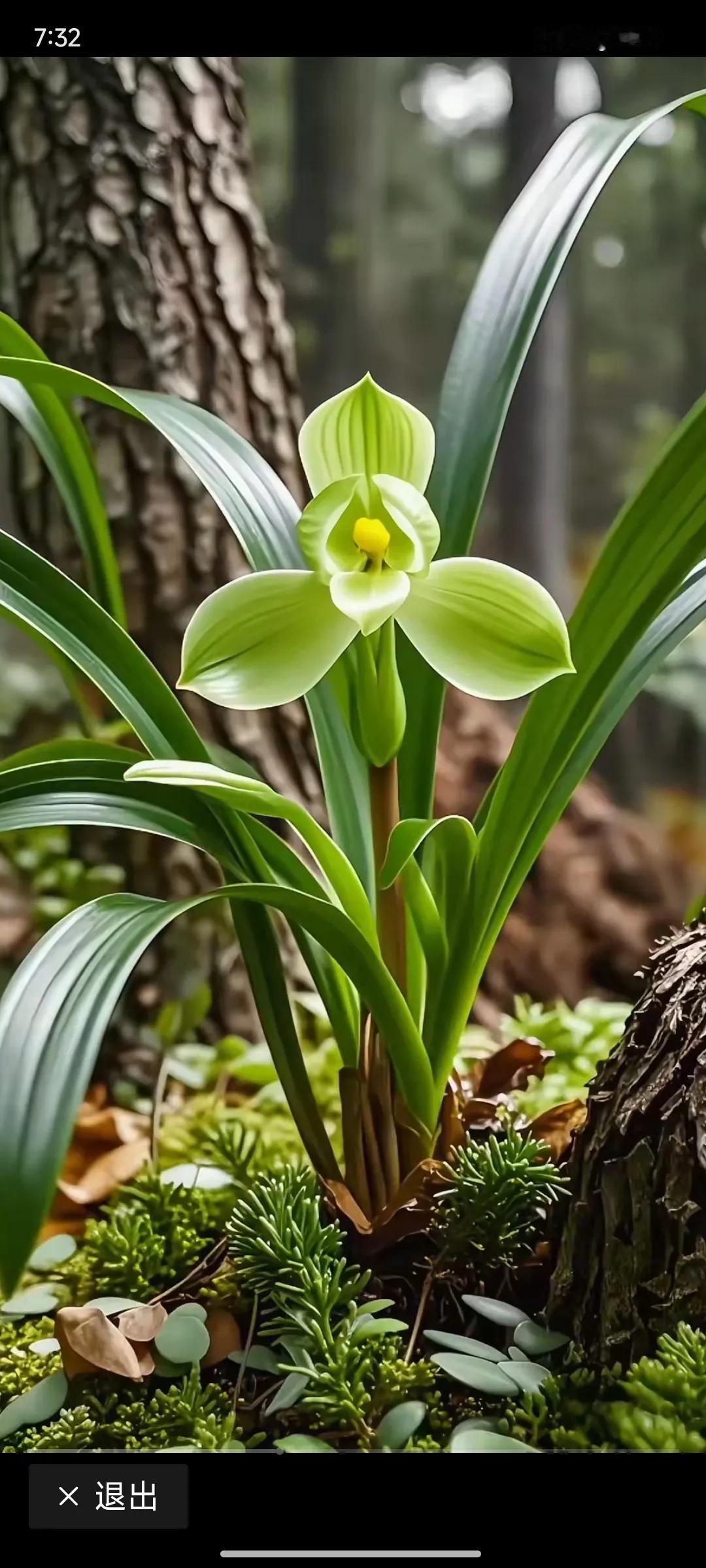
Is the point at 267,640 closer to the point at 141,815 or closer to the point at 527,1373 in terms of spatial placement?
the point at 141,815

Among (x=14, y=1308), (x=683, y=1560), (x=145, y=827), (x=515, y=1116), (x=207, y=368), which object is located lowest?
(x=683, y=1560)

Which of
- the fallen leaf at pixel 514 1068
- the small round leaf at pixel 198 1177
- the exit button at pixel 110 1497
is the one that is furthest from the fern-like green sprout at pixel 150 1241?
the fallen leaf at pixel 514 1068

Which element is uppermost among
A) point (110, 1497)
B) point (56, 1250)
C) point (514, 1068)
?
point (514, 1068)

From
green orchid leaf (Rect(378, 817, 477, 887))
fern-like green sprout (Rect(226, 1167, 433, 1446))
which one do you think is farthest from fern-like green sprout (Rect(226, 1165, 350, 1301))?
green orchid leaf (Rect(378, 817, 477, 887))

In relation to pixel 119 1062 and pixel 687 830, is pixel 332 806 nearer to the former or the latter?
pixel 119 1062

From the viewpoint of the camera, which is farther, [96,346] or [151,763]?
[96,346]

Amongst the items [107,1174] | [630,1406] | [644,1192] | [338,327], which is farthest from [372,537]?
[338,327]

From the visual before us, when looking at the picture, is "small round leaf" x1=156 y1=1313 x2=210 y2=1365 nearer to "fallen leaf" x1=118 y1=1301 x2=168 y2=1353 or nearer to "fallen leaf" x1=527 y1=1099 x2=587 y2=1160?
"fallen leaf" x1=118 y1=1301 x2=168 y2=1353

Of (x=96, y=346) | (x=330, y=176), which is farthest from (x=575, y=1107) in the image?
(x=330, y=176)
